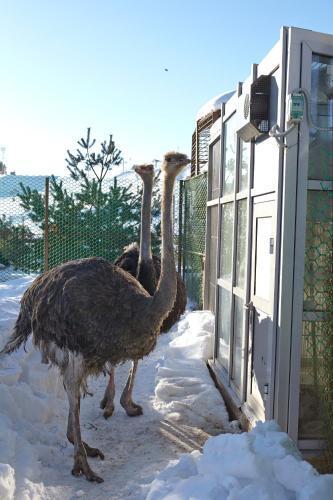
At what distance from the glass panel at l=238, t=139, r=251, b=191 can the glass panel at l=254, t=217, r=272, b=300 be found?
490 millimetres

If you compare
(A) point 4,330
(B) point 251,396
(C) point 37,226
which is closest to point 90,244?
(C) point 37,226

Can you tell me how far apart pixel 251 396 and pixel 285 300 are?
931 millimetres

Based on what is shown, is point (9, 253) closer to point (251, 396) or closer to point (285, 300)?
point (251, 396)

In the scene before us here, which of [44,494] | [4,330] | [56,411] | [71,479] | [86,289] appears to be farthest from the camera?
[4,330]

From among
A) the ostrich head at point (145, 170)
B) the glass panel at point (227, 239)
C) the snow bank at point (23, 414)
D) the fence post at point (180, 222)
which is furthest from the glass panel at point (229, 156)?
the fence post at point (180, 222)

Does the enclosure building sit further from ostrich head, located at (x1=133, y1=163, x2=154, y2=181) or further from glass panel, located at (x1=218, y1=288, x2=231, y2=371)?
Result: ostrich head, located at (x1=133, y1=163, x2=154, y2=181)

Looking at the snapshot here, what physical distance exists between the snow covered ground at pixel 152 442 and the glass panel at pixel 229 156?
1.55m

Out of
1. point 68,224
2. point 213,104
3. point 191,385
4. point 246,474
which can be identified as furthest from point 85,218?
point 246,474

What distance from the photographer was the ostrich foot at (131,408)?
→ 4.17 metres

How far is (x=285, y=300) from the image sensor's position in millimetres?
2900

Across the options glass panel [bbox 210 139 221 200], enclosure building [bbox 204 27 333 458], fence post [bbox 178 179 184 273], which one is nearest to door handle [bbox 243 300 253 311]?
enclosure building [bbox 204 27 333 458]

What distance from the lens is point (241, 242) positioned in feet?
13.1

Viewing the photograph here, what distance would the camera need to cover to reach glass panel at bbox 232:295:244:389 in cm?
391

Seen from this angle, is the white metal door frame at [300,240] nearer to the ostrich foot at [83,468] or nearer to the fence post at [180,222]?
the ostrich foot at [83,468]
